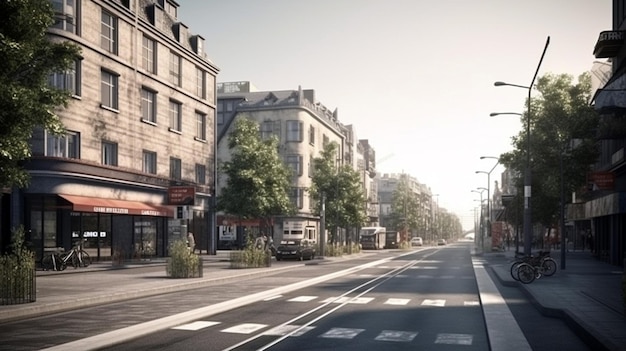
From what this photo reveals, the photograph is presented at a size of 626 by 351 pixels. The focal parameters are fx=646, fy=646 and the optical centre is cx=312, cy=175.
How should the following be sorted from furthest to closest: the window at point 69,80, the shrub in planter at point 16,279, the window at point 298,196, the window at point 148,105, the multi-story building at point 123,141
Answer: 1. the window at point 298,196
2. the window at point 148,105
3. the window at point 69,80
4. the multi-story building at point 123,141
5. the shrub in planter at point 16,279

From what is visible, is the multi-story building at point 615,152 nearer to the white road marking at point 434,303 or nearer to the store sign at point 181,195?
the white road marking at point 434,303

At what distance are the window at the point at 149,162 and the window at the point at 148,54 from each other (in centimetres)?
538

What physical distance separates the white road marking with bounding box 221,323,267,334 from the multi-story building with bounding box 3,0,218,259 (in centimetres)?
1428

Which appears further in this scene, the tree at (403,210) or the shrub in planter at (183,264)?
the tree at (403,210)

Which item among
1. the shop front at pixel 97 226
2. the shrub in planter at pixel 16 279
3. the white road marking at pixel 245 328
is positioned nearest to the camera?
the white road marking at pixel 245 328

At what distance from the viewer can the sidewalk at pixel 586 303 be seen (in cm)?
1123

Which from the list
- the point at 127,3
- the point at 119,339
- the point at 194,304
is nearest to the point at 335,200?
the point at 127,3

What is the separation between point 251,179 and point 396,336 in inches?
1359

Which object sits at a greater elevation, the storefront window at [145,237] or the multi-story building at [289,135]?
the multi-story building at [289,135]

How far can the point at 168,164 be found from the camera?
43.7 meters

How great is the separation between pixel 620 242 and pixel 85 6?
32.1 m

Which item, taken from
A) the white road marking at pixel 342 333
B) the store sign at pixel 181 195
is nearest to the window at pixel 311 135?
the store sign at pixel 181 195

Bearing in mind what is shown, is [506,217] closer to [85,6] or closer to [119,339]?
[85,6]

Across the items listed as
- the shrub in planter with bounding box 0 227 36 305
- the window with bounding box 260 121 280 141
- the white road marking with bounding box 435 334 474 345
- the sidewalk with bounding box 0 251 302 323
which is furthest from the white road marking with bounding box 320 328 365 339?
the window with bounding box 260 121 280 141
